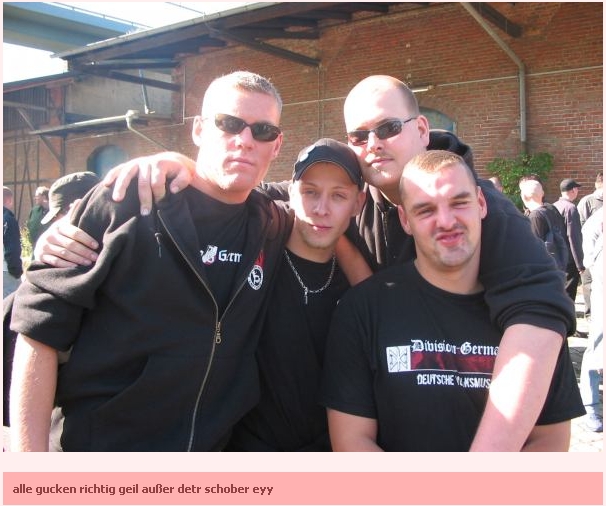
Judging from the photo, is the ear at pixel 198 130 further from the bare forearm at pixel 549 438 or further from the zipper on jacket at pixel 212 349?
the bare forearm at pixel 549 438

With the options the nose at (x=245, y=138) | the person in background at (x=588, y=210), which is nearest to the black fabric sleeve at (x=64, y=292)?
the nose at (x=245, y=138)

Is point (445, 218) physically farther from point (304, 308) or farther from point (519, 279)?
point (304, 308)

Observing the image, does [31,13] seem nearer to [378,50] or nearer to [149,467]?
[378,50]

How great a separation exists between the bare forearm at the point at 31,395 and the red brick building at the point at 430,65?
8539mm

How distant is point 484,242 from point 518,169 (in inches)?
356

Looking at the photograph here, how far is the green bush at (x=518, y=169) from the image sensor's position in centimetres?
1038

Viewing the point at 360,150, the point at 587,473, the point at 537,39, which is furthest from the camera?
the point at 537,39

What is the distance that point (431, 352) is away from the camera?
196 cm

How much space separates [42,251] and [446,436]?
4.68 ft

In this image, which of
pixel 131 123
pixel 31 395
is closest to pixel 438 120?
pixel 131 123

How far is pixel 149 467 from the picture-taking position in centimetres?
188

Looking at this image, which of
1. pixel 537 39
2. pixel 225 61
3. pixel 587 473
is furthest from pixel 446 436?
pixel 225 61

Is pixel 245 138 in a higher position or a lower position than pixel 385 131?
lower

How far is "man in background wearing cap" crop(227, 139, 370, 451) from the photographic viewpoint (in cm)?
214
